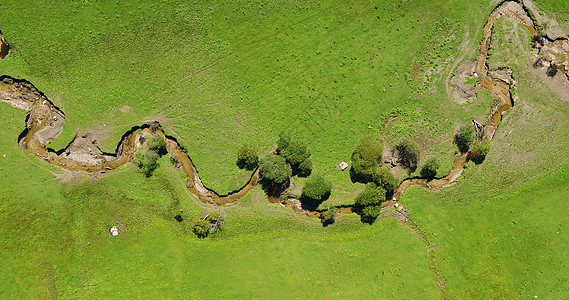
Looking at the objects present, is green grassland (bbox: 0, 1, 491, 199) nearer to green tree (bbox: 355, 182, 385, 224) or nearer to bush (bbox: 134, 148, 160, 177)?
green tree (bbox: 355, 182, 385, 224)

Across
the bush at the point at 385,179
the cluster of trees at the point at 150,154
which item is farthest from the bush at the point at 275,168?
the cluster of trees at the point at 150,154

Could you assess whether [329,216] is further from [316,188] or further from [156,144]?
[156,144]

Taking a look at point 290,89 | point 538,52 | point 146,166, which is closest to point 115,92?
point 146,166

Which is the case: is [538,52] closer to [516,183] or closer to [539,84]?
[539,84]

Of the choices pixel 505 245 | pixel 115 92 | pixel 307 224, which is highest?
pixel 115 92

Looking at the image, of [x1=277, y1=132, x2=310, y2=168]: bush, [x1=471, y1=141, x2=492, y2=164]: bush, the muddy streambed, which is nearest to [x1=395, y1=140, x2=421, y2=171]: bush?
the muddy streambed

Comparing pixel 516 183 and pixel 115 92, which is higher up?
pixel 516 183
